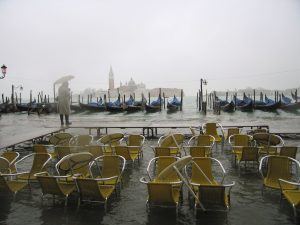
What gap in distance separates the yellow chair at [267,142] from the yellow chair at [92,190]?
4290 millimetres

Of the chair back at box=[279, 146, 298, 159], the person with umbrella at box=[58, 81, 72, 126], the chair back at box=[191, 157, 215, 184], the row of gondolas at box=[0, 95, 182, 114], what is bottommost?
the chair back at box=[191, 157, 215, 184]

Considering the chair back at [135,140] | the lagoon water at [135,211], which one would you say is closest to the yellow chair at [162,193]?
the lagoon water at [135,211]

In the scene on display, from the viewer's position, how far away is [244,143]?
7.90 metres

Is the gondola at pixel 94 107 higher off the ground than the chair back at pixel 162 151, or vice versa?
the gondola at pixel 94 107

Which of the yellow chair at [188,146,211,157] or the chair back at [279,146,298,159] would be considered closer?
the chair back at [279,146,298,159]

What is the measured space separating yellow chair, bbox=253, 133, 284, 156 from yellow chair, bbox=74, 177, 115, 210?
4290mm

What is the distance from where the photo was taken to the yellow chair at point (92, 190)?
15.6ft

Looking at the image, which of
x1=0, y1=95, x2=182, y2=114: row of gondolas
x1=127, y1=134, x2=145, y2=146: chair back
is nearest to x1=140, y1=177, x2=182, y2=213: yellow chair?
x1=127, y1=134, x2=145, y2=146: chair back

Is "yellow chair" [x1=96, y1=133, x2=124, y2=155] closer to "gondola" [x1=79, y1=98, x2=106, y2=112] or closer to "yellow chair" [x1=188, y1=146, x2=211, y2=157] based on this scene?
"yellow chair" [x1=188, y1=146, x2=211, y2=157]

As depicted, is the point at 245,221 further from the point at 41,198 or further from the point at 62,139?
the point at 62,139

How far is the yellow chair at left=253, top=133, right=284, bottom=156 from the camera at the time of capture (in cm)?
764

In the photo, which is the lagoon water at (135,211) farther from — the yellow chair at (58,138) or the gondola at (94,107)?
the gondola at (94,107)

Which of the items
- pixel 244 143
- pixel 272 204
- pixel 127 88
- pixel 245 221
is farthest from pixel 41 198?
pixel 127 88

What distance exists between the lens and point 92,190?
16.0 ft
